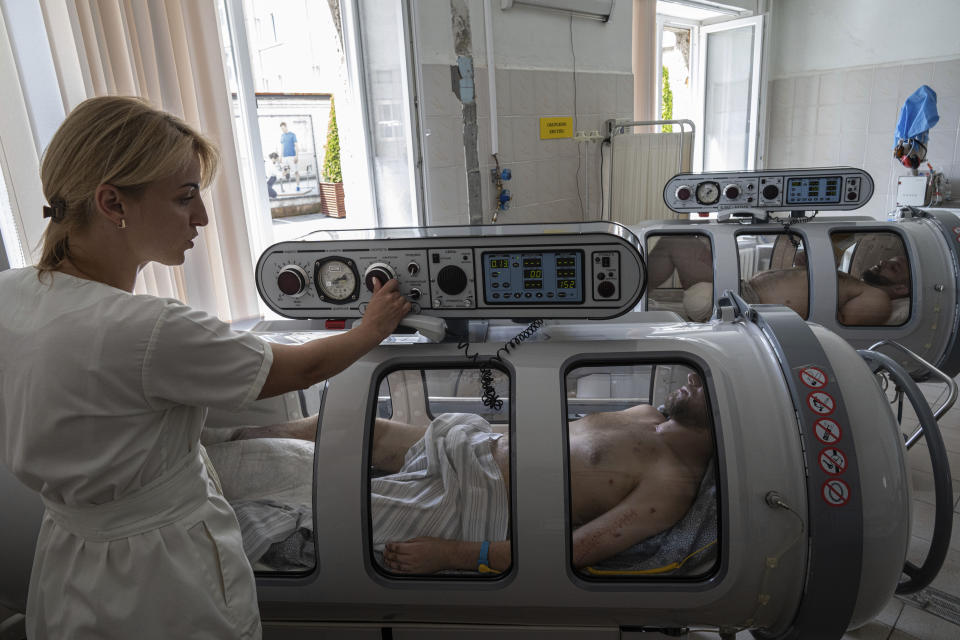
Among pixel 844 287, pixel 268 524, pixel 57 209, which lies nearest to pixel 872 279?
pixel 844 287

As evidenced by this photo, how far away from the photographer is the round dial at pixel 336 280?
4.11ft

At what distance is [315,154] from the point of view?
3.71 metres

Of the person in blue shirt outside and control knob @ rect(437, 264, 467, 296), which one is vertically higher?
the person in blue shirt outside

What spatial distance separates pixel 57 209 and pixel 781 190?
2.86 m

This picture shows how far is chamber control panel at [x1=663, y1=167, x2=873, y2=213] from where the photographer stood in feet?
9.13

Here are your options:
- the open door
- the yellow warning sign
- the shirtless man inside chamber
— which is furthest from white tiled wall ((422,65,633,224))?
the open door

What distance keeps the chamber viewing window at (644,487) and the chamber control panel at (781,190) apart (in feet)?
6.31

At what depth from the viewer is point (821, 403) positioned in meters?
1.07

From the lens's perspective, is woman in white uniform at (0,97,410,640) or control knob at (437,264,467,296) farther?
control knob at (437,264,467,296)

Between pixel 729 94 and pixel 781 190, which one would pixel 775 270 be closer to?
pixel 781 190

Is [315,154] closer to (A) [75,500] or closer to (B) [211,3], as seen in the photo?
(B) [211,3]

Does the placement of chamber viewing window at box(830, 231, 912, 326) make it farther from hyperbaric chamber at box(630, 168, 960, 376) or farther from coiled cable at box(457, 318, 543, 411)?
coiled cable at box(457, 318, 543, 411)

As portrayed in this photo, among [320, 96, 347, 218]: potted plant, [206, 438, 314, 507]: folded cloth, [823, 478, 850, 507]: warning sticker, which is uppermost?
[320, 96, 347, 218]: potted plant

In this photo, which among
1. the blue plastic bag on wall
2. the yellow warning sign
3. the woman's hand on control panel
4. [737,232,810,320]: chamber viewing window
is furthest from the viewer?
the blue plastic bag on wall
